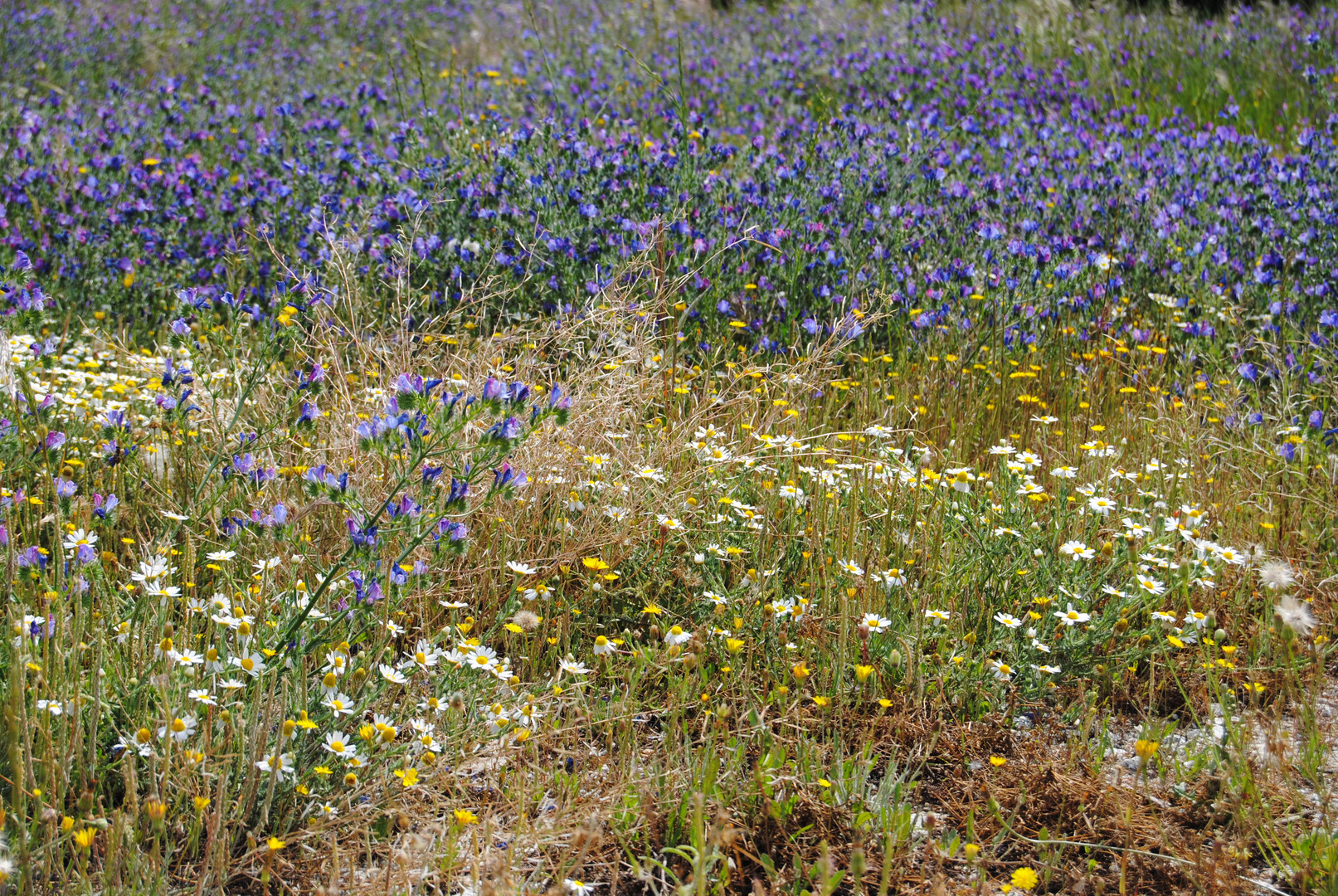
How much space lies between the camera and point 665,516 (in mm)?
2727

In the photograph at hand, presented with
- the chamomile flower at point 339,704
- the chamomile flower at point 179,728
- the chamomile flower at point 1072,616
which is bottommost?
the chamomile flower at point 339,704

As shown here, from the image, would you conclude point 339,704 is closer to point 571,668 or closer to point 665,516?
point 571,668

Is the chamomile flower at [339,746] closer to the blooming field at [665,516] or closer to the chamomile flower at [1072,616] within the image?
the blooming field at [665,516]

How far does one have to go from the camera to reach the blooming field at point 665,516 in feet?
5.94

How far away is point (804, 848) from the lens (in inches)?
75.8

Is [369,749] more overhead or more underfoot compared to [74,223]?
more underfoot

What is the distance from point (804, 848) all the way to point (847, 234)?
115 inches

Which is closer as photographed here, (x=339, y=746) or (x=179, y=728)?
(x=179, y=728)

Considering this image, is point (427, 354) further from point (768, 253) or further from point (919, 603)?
point (919, 603)

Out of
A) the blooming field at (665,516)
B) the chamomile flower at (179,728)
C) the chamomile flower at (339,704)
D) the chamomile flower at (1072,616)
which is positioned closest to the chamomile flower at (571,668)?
the blooming field at (665,516)

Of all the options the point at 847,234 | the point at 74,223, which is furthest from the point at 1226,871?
the point at 74,223

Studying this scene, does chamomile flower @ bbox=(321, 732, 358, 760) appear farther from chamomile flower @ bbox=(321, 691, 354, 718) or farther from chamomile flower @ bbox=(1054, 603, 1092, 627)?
chamomile flower @ bbox=(1054, 603, 1092, 627)

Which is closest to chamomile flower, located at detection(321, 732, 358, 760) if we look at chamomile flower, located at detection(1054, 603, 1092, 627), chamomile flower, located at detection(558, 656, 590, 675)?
chamomile flower, located at detection(558, 656, 590, 675)

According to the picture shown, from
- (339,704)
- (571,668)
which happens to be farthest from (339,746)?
(571,668)
